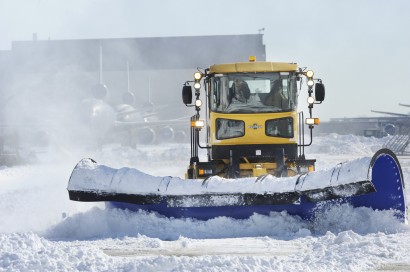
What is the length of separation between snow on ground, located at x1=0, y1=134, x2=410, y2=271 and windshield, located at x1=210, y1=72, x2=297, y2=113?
3.07 metres

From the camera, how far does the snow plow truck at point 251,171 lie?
10695 mm

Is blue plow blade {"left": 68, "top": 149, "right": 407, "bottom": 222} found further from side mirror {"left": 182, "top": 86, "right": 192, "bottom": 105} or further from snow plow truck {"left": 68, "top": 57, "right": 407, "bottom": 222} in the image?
side mirror {"left": 182, "top": 86, "right": 192, "bottom": 105}

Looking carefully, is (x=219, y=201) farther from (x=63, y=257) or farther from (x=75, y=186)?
(x=63, y=257)

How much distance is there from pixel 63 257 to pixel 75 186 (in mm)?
3387

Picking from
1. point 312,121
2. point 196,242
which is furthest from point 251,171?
point 196,242

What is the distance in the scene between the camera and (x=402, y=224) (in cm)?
1054

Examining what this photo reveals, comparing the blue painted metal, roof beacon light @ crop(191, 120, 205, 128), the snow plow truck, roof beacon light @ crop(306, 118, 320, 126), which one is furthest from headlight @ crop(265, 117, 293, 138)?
the blue painted metal

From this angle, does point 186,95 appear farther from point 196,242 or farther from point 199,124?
point 196,242

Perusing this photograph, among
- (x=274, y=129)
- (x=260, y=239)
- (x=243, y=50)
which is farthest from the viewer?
(x=243, y=50)

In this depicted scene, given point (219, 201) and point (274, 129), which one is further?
point (274, 129)

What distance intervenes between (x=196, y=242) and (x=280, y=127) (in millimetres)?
4263

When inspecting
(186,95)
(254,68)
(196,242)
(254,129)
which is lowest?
(196,242)

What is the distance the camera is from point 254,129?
1371cm

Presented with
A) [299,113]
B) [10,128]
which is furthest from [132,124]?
[299,113]
